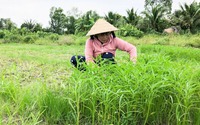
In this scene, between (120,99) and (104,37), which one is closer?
(120,99)

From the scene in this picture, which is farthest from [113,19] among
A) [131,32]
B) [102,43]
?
[102,43]

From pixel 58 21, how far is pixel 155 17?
13987 mm

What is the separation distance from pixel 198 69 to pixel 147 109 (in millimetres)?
891

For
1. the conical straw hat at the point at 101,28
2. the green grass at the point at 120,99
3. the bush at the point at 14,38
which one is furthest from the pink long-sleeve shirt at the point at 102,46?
the bush at the point at 14,38

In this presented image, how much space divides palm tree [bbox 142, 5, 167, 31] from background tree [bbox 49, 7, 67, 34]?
12.1m

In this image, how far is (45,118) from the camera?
248 centimetres

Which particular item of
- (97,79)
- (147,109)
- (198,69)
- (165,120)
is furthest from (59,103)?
(198,69)

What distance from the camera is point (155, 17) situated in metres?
26.0

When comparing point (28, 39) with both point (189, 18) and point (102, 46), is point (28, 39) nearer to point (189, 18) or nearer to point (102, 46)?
point (189, 18)

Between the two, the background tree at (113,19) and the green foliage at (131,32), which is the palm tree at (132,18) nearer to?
the background tree at (113,19)

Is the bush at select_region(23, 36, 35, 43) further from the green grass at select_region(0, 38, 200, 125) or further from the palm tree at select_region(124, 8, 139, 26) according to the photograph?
the green grass at select_region(0, 38, 200, 125)

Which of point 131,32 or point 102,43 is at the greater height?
point 102,43

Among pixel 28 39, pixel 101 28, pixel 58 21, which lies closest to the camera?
pixel 101 28

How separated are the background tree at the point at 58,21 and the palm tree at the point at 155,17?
12061mm
